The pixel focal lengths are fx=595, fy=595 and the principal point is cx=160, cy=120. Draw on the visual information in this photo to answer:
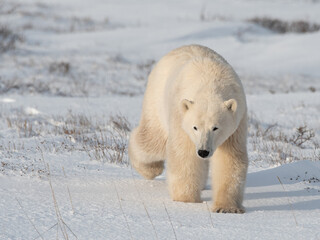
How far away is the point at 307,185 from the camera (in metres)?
4.70

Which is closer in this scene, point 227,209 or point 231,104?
point 231,104

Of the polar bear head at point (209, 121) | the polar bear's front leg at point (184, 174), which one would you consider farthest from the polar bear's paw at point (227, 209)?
the polar bear head at point (209, 121)

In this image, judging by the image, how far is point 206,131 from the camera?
12.5 ft

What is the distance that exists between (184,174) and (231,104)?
0.68m

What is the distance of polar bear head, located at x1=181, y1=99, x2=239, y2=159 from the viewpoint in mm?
3785

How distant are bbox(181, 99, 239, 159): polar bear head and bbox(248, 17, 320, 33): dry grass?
64.4 feet

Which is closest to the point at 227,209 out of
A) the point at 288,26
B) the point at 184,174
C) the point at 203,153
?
the point at 184,174

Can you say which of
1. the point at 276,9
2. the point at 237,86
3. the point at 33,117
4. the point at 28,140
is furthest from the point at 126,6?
the point at 237,86

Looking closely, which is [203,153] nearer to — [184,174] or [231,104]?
[231,104]

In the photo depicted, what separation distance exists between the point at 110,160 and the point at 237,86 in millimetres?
1644

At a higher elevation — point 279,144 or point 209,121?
point 209,121

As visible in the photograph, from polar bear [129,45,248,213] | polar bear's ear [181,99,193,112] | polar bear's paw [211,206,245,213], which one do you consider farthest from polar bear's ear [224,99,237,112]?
polar bear's paw [211,206,245,213]

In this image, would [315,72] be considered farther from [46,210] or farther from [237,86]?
[46,210]

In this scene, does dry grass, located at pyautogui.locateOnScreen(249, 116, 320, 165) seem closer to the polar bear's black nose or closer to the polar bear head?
the polar bear head
